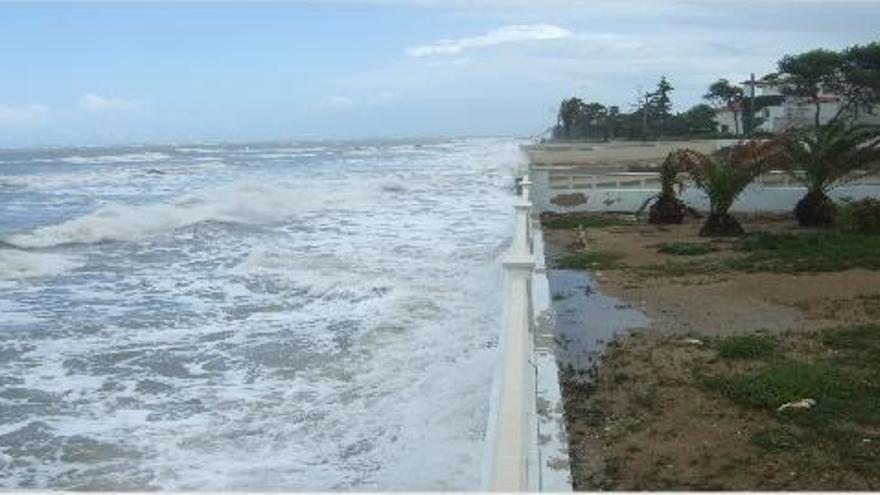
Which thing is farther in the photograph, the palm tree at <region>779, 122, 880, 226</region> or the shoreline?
the palm tree at <region>779, 122, 880, 226</region>

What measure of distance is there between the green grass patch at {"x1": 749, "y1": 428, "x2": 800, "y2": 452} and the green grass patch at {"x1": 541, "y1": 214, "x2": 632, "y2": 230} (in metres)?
11.4

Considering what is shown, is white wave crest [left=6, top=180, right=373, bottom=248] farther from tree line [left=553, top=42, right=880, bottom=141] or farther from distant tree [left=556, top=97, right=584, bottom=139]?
distant tree [left=556, top=97, right=584, bottom=139]

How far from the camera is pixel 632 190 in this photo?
19.6 metres

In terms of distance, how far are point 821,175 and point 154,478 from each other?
42.7 ft

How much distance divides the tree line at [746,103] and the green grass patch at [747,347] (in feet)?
123

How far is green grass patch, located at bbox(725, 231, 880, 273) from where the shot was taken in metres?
11.2

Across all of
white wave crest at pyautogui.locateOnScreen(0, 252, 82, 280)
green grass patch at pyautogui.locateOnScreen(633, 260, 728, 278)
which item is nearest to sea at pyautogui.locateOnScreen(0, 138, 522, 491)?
white wave crest at pyautogui.locateOnScreen(0, 252, 82, 280)

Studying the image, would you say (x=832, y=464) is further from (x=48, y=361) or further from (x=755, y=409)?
(x=48, y=361)

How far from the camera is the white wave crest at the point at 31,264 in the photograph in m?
14.3

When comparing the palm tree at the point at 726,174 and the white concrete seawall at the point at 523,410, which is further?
the palm tree at the point at 726,174

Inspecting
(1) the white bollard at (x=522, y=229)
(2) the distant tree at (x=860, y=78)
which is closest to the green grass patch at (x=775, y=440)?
(1) the white bollard at (x=522, y=229)

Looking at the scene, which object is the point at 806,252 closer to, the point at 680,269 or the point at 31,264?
the point at 680,269

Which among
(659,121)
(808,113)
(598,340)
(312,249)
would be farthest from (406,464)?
(659,121)

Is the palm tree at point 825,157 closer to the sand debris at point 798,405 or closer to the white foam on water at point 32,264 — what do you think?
the sand debris at point 798,405
